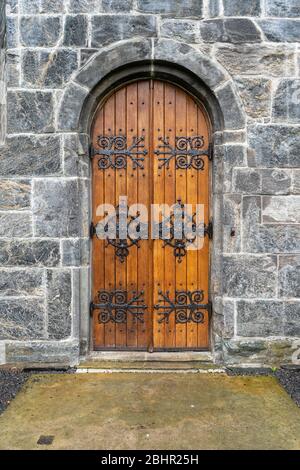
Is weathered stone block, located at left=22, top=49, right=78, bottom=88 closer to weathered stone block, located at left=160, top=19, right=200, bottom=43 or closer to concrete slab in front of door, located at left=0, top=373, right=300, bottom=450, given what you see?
weathered stone block, located at left=160, top=19, right=200, bottom=43

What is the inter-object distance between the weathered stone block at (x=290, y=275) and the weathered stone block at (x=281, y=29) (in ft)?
6.03

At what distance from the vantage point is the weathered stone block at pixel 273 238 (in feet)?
11.7

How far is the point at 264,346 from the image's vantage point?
11.7 ft

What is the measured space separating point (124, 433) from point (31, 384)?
1.04 m

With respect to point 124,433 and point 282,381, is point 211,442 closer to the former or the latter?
point 124,433

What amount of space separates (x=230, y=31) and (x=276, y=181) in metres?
1.31

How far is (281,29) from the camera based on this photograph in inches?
139

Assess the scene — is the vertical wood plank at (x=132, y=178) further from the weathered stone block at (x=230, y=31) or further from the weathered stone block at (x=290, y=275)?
the weathered stone block at (x=290, y=275)

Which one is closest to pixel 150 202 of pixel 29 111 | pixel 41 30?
pixel 29 111

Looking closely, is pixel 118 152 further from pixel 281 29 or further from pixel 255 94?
pixel 281 29

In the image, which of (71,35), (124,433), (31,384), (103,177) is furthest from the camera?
(103,177)

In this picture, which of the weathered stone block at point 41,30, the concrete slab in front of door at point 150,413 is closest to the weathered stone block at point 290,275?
the concrete slab in front of door at point 150,413

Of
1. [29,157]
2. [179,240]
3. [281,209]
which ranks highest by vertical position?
[29,157]

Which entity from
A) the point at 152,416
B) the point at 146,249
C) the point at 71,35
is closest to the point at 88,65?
the point at 71,35
